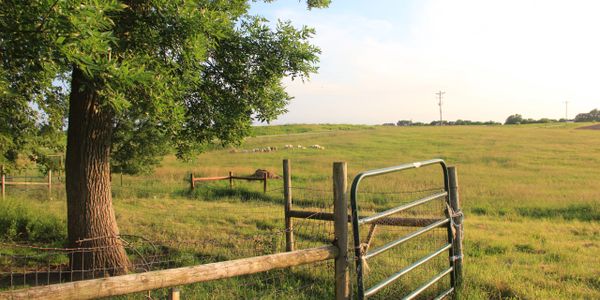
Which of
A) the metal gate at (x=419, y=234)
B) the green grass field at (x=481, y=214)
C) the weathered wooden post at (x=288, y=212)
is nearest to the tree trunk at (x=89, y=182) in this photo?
the green grass field at (x=481, y=214)

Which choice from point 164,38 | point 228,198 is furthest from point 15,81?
point 228,198

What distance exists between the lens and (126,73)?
18.1 feet

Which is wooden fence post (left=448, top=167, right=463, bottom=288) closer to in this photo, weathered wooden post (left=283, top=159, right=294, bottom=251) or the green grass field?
the green grass field

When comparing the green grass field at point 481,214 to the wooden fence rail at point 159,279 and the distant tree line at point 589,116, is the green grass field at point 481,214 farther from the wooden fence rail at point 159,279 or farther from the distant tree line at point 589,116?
the distant tree line at point 589,116

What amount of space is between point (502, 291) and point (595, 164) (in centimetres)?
3186

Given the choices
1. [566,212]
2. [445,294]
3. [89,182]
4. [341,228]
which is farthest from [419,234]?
[566,212]

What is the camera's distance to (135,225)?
44.3 feet

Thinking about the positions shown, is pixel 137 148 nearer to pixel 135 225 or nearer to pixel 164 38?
pixel 135 225

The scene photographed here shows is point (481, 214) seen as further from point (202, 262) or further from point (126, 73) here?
point (126, 73)

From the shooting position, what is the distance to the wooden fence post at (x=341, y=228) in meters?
4.34

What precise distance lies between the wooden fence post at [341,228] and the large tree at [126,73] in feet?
9.05

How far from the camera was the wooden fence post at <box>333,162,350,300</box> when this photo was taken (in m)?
4.34

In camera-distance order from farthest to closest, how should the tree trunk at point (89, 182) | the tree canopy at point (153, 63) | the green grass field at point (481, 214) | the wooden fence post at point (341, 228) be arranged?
the tree trunk at point (89, 182), the green grass field at point (481, 214), the tree canopy at point (153, 63), the wooden fence post at point (341, 228)

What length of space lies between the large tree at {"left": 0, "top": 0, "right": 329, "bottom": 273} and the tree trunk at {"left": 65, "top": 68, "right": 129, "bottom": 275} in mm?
18
